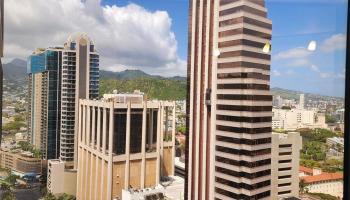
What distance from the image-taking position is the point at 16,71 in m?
1.87

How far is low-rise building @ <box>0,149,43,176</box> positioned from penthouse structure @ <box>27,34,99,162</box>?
0.09 metres

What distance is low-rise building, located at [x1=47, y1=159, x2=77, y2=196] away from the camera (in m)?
2.19

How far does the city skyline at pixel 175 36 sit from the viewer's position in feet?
4.88

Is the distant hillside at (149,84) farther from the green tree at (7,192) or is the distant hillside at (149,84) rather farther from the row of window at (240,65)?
the green tree at (7,192)

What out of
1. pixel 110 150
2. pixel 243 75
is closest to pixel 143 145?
pixel 110 150

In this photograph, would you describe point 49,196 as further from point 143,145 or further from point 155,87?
point 155,87

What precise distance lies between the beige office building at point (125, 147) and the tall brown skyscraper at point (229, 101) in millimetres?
234

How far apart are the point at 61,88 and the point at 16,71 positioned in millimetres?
469

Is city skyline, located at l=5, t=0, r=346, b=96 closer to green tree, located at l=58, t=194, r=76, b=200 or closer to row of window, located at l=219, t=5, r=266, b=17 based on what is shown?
row of window, located at l=219, t=5, r=266, b=17

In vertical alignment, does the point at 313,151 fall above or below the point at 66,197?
above

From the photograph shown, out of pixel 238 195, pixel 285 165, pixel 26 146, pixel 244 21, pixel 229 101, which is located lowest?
pixel 238 195

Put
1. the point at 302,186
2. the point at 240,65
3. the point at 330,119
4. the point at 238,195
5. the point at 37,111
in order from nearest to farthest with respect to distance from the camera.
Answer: the point at 330,119 < the point at 302,186 < the point at 37,111 < the point at 240,65 < the point at 238,195

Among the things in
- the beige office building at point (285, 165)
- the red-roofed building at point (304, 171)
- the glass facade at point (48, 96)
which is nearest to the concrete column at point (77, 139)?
the glass facade at point (48, 96)

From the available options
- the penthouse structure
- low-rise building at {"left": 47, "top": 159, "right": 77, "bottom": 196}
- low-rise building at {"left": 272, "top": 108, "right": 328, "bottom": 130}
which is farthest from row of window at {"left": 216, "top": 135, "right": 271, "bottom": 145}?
low-rise building at {"left": 47, "top": 159, "right": 77, "bottom": 196}
